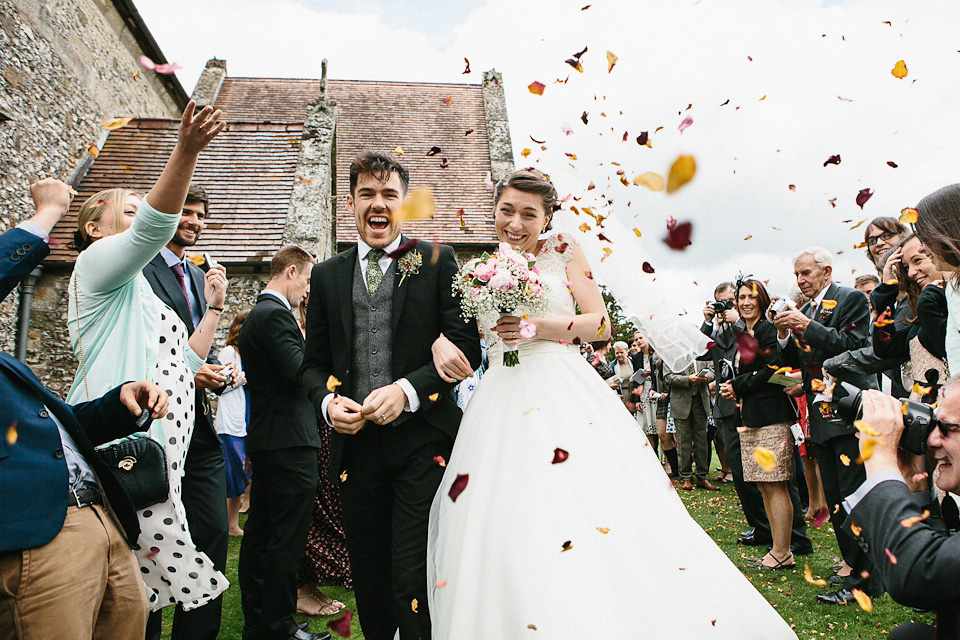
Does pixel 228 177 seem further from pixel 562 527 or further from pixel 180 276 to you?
pixel 562 527

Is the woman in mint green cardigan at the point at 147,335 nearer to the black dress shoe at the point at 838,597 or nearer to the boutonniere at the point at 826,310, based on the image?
the black dress shoe at the point at 838,597

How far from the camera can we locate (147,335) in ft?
8.91

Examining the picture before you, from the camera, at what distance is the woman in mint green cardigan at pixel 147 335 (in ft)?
7.23

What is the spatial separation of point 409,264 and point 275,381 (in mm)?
1615

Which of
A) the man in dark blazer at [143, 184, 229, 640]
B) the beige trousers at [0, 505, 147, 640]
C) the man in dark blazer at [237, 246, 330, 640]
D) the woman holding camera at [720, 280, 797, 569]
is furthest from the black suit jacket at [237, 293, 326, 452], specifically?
the woman holding camera at [720, 280, 797, 569]

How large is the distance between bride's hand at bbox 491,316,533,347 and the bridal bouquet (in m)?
0.04

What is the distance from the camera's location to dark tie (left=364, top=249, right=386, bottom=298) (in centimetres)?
297

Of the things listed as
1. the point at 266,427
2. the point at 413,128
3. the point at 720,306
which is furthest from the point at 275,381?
the point at 413,128

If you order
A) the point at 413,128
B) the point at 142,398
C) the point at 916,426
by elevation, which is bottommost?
the point at 916,426

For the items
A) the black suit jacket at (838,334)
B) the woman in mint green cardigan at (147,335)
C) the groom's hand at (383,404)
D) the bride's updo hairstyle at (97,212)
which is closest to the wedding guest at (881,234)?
the black suit jacket at (838,334)

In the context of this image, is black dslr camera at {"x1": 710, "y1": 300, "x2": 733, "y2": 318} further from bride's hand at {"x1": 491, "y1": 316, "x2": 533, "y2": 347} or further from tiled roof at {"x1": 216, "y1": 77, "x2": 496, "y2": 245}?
tiled roof at {"x1": 216, "y1": 77, "x2": 496, "y2": 245}

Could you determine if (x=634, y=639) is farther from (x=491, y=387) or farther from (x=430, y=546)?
(x=491, y=387)

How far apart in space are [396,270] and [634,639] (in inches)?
75.5

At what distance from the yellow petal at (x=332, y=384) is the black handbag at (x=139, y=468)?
790mm
